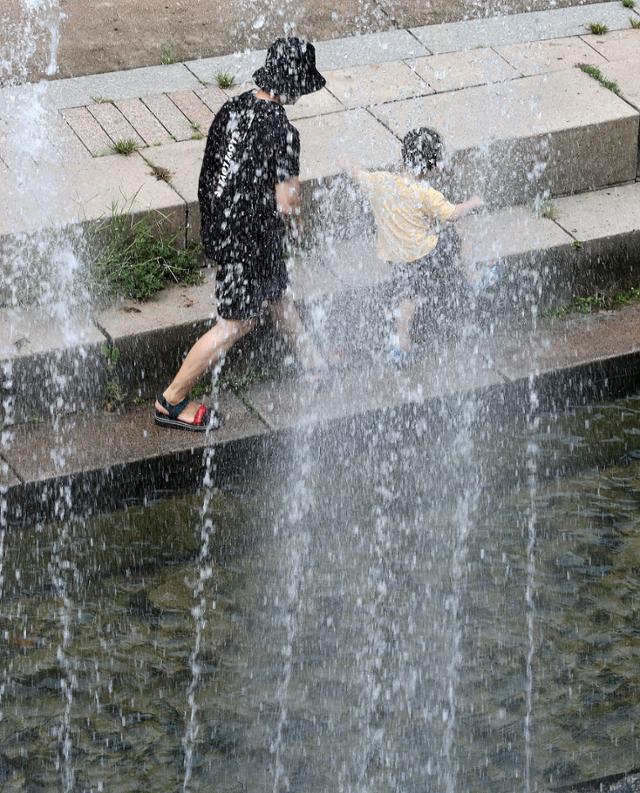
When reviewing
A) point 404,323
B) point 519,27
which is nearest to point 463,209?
point 404,323

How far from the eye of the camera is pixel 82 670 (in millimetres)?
4988

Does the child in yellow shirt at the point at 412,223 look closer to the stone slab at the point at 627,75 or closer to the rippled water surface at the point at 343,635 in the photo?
the rippled water surface at the point at 343,635

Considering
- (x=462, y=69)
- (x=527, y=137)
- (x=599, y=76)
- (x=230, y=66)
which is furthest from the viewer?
(x=230, y=66)

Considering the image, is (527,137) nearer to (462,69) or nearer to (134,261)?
(462,69)

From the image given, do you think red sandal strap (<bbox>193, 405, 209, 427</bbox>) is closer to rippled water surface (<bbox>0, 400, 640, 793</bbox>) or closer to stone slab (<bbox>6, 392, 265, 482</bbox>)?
stone slab (<bbox>6, 392, 265, 482</bbox>)

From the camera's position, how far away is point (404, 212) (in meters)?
6.30

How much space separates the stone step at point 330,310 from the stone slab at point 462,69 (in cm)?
101

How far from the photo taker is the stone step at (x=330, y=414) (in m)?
5.70

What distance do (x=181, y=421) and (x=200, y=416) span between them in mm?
86

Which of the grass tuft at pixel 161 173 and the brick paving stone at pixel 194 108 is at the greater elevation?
the grass tuft at pixel 161 173

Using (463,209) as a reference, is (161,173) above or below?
below

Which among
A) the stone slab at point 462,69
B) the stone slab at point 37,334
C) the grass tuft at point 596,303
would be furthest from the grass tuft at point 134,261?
the stone slab at point 462,69

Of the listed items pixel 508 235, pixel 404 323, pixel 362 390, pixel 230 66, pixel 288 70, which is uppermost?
pixel 288 70

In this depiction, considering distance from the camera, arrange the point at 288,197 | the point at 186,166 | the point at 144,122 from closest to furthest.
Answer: the point at 288,197 → the point at 186,166 → the point at 144,122
